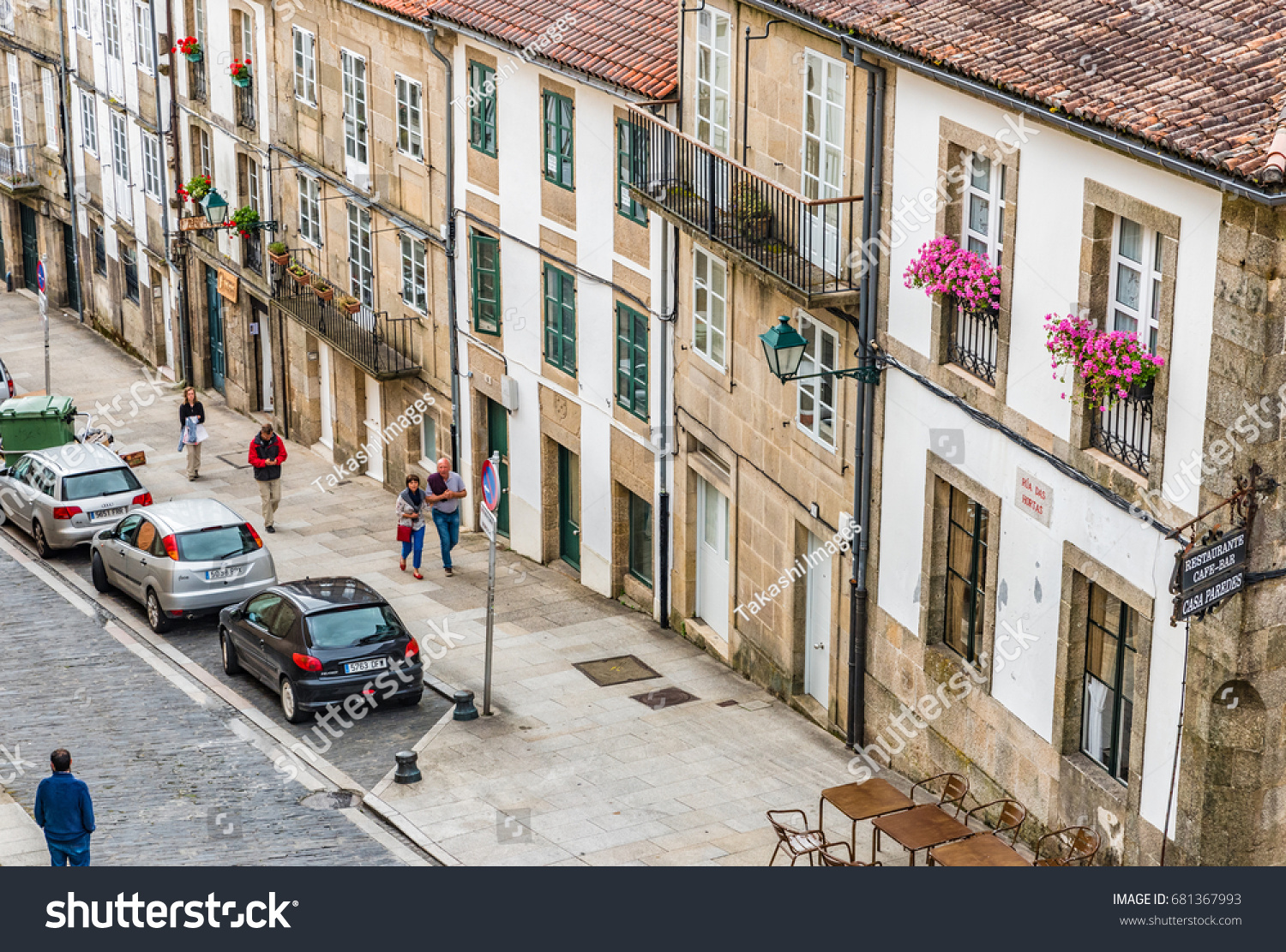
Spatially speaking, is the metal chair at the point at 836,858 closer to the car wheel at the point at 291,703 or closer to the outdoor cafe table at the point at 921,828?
the outdoor cafe table at the point at 921,828

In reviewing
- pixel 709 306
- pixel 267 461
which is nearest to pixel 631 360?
pixel 709 306

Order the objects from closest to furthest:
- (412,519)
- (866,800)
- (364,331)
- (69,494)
Answer: (866,800), (412,519), (69,494), (364,331)

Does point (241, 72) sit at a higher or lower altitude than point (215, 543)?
higher

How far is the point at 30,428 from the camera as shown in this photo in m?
34.6

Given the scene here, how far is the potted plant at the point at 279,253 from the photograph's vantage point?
3575 cm

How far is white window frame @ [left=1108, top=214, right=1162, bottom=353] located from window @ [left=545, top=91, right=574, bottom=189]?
11.4 meters

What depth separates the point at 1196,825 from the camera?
1620cm

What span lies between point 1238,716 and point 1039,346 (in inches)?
145

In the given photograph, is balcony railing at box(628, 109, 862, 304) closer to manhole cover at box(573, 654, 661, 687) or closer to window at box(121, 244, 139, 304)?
manhole cover at box(573, 654, 661, 687)

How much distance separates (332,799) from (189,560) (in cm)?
621

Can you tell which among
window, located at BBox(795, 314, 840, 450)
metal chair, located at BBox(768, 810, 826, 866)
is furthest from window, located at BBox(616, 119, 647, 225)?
metal chair, located at BBox(768, 810, 826, 866)

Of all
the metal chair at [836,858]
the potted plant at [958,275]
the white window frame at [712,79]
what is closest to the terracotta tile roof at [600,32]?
the white window frame at [712,79]

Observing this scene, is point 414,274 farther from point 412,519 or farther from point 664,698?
point 664,698

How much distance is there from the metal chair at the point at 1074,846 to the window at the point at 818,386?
5279mm
